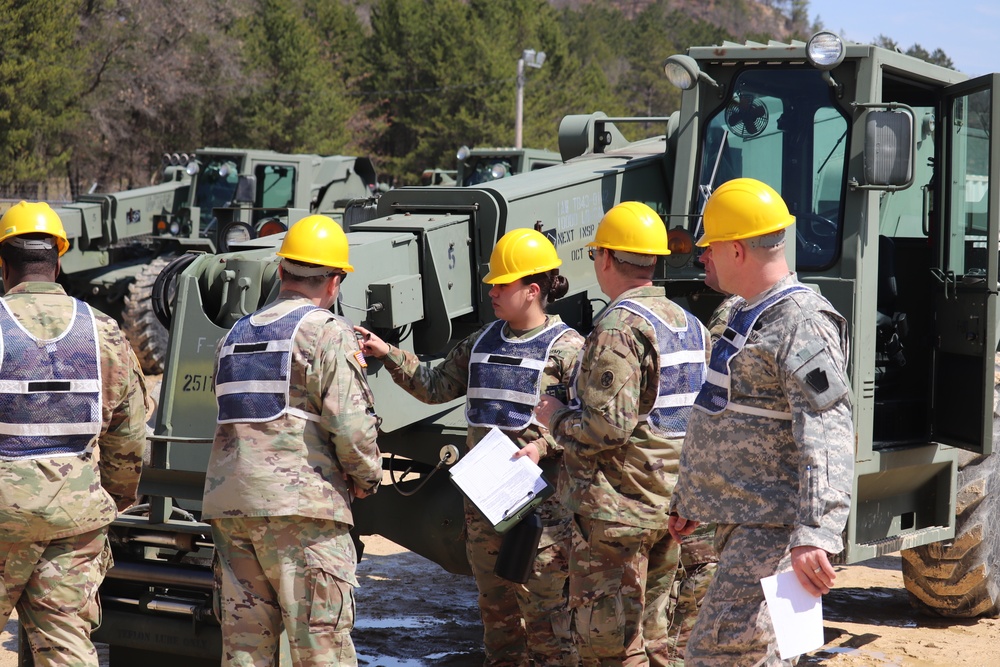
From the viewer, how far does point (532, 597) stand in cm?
479

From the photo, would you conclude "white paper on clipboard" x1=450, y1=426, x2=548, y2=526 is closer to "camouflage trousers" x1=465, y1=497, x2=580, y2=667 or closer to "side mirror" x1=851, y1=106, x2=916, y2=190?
"camouflage trousers" x1=465, y1=497, x2=580, y2=667

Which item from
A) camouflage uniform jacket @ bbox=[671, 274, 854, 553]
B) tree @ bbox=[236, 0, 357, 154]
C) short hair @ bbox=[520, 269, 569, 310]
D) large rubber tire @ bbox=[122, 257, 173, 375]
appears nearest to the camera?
camouflage uniform jacket @ bbox=[671, 274, 854, 553]

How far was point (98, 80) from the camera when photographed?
32.3 metres

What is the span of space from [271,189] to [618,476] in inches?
507

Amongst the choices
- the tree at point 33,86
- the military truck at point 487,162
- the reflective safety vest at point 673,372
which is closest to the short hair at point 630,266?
the reflective safety vest at point 673,372

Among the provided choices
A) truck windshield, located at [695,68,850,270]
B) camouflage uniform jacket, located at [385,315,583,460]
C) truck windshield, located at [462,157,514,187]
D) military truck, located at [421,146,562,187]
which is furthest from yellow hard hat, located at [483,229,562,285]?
truck windshield, located at [462,157,514,187]

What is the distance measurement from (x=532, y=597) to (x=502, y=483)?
0.64 metres

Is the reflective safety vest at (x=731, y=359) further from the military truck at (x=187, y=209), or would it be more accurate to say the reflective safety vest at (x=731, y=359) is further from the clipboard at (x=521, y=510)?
the military truck at (x=187, y=209)

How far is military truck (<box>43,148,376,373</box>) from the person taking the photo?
15570 millimetres

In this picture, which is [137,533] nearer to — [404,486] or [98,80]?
[404,486]

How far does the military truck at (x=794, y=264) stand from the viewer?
509 centimetres

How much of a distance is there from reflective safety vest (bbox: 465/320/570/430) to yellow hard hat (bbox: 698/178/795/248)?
1446mm

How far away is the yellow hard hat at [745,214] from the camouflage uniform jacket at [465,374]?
1340mm

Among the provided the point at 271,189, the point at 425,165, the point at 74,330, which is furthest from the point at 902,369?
the point at 425,165
